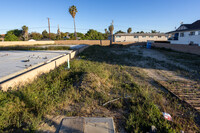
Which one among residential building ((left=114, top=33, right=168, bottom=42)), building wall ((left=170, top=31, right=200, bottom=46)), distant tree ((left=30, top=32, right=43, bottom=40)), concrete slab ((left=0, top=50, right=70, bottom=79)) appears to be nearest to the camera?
concrete slab ((left=0, top=50, right=70, bottom=79))

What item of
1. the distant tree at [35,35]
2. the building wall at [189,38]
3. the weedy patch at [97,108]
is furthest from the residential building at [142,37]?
the weedy patch at [97,108]

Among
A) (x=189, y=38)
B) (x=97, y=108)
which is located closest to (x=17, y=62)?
(x=97, y=108)

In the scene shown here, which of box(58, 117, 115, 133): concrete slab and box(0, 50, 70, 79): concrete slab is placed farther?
box(0, 50, 70, 79): concrete slab

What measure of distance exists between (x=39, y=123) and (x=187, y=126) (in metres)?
3.55

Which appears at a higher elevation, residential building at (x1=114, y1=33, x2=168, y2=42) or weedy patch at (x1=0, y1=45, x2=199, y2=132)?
residential building at (x1=114, y1=33, x2=168, y2=42)

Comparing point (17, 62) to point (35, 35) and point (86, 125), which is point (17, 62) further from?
point (35, 35)

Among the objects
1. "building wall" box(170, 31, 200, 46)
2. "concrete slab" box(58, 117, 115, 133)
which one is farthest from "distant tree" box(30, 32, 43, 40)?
"concrete slab" box(58, 117, 115, 133)

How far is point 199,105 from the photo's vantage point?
12.2 feet

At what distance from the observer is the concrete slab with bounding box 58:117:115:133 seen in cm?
252

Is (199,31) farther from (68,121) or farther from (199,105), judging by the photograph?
(68,121)

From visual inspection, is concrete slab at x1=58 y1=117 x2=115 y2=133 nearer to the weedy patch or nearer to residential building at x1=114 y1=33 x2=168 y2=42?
the weedy patch

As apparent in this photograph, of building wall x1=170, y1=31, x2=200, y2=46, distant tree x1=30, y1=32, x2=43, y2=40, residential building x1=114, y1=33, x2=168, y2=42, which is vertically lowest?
building wall x1=170, y1=31, x2=200, y2=46

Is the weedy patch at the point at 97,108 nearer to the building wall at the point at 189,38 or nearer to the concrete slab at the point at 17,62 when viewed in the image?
the concrete slab at the point at 17,62

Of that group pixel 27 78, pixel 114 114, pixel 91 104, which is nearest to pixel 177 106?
pixel 114 114
